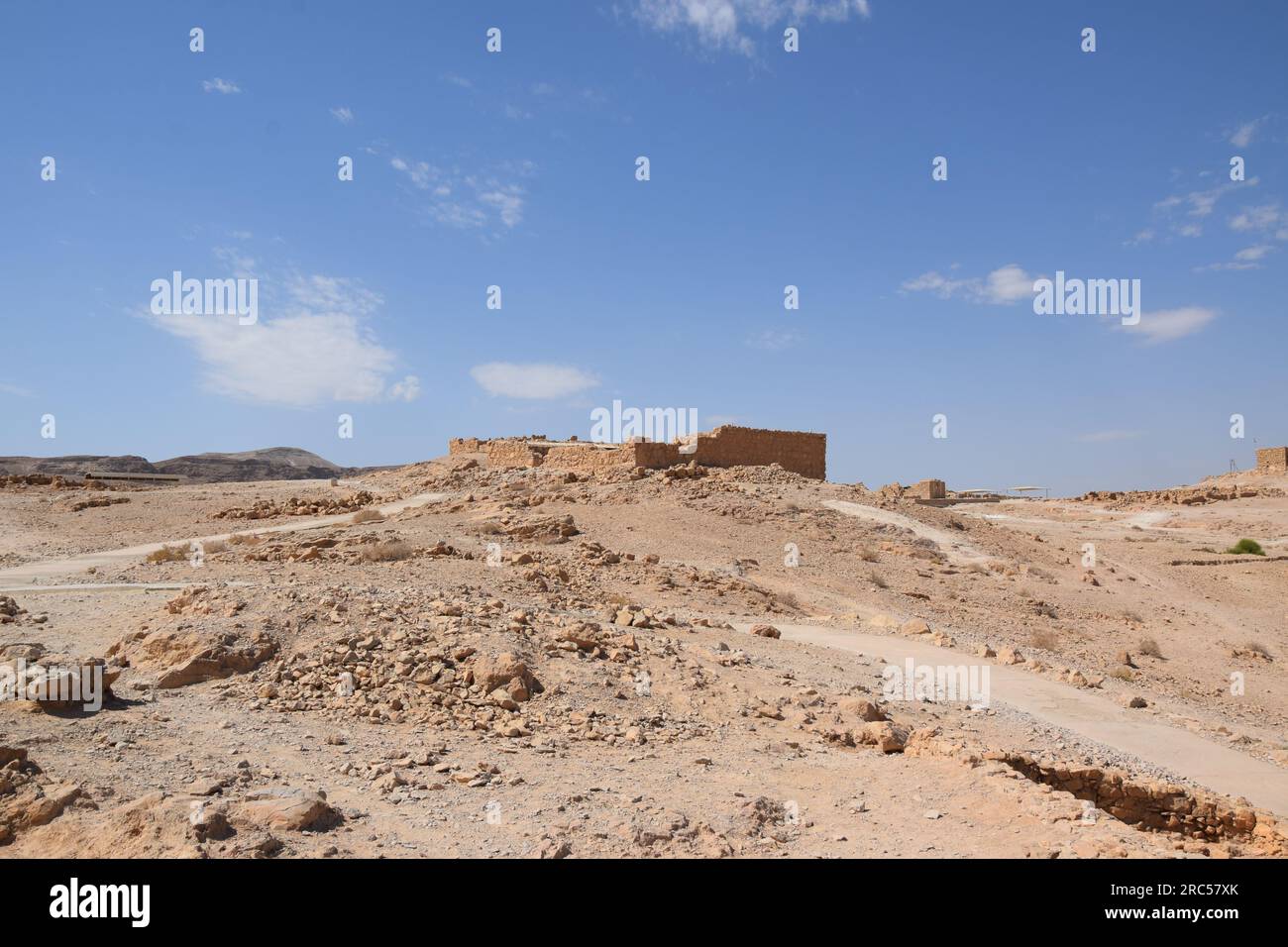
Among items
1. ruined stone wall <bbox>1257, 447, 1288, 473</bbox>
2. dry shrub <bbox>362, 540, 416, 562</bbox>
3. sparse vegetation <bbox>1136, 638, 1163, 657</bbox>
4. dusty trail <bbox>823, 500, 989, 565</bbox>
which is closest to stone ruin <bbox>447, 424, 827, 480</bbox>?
dusty trail <bbox>823, 500, 989, 565</bbox>

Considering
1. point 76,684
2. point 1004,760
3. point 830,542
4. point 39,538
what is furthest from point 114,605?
point 830,542

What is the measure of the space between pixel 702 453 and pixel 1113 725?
59.2 feet

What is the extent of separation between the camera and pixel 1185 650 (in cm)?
1477

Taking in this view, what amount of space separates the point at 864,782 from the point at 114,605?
340 inches

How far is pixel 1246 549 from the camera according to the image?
2491 cm

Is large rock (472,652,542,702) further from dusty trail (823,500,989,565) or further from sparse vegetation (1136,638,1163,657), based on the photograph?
dusty trail (823,500,989,565)

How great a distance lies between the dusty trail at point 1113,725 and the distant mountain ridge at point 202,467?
149 feet

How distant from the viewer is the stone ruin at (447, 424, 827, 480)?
24734mm

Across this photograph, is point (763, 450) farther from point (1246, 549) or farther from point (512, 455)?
point (1246, 549)

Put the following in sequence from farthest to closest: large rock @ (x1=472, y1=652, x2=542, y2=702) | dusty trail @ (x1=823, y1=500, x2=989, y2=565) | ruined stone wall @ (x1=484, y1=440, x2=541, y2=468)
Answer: ruined stone wall @ (x1=484, y1=440, x2=541, y2=468), dusty trail @ (x1=823, y1=500, x2=989, y2=565), large rock @ (x1=472, y1=652, x2=542, y2=702)

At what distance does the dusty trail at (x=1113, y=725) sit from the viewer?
729 cm

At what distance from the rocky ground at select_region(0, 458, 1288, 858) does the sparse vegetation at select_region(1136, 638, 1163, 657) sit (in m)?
0.09
